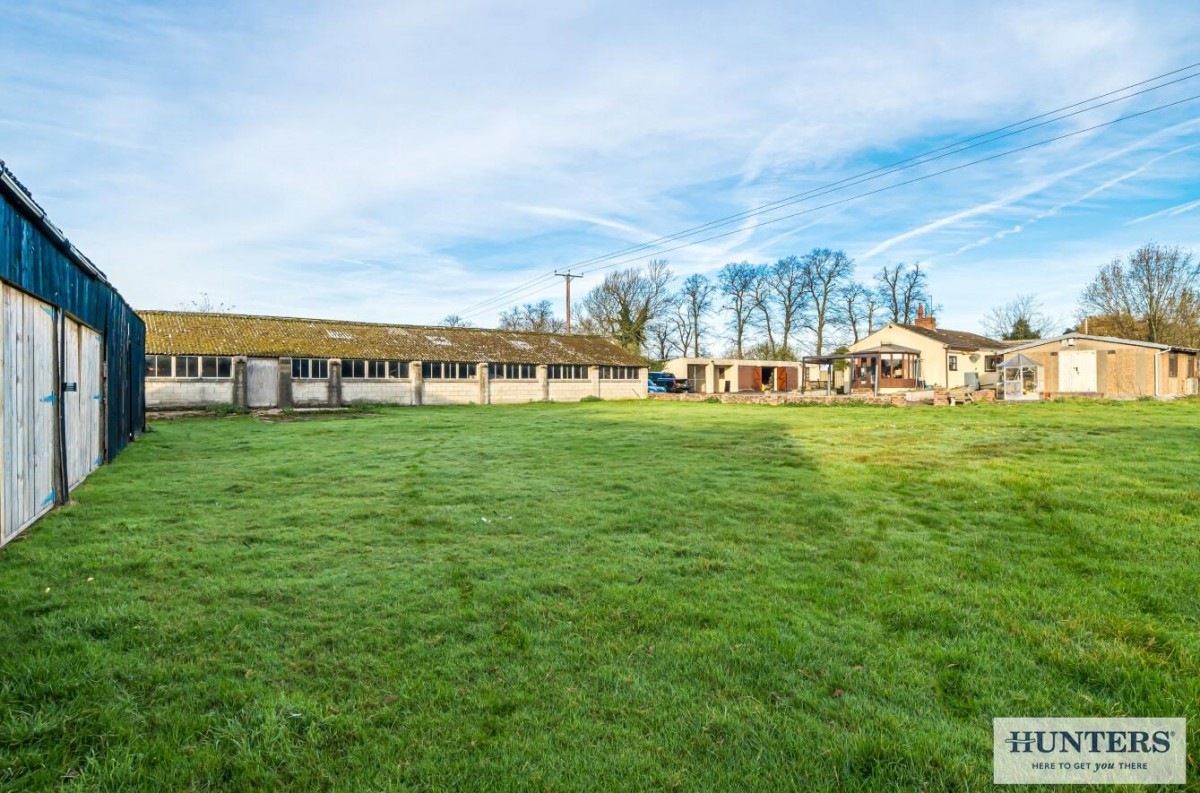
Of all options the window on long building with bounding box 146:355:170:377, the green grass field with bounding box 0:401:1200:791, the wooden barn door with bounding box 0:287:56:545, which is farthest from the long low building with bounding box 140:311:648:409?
the wooden barn door with bounding box 0:287:56:545

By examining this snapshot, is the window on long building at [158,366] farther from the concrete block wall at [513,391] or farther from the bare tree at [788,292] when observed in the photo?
the bare tree at [788,292]

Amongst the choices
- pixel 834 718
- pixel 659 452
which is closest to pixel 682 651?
pixel 834 718

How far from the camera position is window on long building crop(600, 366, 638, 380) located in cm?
4016

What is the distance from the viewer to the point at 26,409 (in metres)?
6.19

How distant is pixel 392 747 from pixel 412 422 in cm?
1917

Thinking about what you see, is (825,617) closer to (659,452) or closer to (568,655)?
(568,655)

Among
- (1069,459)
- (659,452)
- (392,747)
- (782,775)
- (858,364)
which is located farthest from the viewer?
(858,364)

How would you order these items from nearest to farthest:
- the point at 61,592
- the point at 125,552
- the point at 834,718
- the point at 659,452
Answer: the point at 834,718 < the point at 61,592 < the point at 125,552 < the point at 659,452

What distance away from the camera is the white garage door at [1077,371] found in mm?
30422

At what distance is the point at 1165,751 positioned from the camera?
8.93 ft

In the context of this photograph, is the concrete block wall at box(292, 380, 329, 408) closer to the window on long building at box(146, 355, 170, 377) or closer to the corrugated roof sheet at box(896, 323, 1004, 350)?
the window on long building at box(146, 355, 170, 377)

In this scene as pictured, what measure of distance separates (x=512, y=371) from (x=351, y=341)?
8.90 metres


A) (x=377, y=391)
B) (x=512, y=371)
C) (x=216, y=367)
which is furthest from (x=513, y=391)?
(x=216, y=367)

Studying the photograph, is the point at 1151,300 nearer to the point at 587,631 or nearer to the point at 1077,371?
the point at 1077,371
